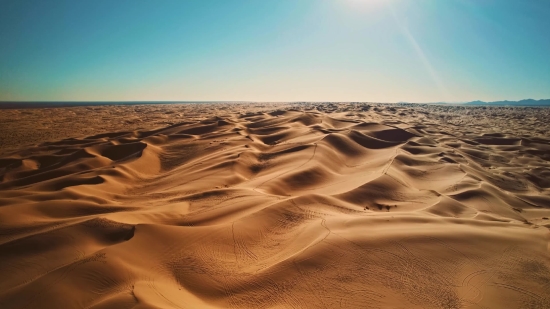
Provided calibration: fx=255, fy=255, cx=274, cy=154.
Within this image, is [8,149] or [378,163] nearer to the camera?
[378,163]

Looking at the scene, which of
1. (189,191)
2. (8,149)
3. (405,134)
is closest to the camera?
(189,191)

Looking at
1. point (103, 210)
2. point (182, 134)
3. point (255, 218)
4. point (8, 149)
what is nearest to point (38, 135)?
point (8, 149)

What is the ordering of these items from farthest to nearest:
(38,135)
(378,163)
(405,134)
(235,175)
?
(38,135) < (405,134) < (378,163) < (235,175)

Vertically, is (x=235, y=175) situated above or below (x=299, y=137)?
below

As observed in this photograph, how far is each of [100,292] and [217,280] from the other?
1009 millimetres

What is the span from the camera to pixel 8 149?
9656 mm

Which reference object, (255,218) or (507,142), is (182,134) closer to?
(255,218)

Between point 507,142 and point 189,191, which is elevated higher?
point 507,142

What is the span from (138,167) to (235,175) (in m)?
2.98

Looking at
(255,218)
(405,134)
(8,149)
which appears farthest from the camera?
(405,134)

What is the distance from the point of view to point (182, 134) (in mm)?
11094

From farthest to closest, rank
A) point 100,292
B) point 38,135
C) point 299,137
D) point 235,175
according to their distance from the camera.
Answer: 1. point 38,135
2. point 299,137
3. point 235,175
4. point 100,292

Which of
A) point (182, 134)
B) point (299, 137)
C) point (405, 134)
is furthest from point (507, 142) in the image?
point (182, 134)

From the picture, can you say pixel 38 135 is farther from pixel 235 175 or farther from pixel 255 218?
pixel 255 218
